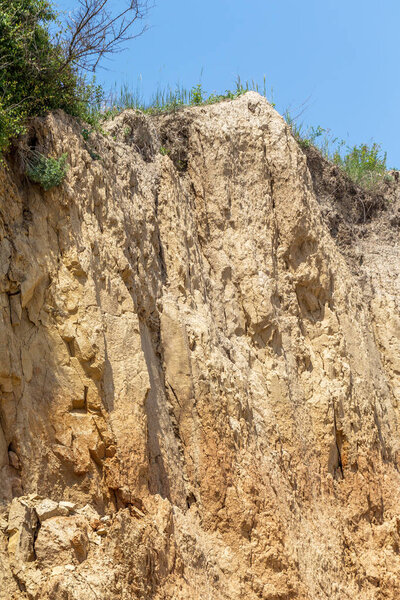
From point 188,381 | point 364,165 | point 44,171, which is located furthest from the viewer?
point 364,165

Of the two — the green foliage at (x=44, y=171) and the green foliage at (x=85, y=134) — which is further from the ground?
the green foliage at (x=85, y=134)

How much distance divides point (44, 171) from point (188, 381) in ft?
9.56

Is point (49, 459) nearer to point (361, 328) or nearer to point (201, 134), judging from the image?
point (201, 134)

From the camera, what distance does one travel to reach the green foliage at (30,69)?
803 centimetres

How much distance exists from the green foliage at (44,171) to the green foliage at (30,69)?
0.32m

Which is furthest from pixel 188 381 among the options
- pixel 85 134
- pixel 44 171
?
pixel 85 134

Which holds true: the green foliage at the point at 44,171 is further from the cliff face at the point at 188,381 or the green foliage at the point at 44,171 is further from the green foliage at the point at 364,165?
the green foliage at the point at 364,165

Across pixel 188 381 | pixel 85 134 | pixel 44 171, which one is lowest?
pixel 188 381

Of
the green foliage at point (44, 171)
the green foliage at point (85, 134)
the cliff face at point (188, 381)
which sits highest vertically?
the green foliage at point (85, 134)

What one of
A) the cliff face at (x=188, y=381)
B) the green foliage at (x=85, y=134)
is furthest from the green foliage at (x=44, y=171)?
the green foliage at (x=85, y=134)

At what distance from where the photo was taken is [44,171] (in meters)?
7.87

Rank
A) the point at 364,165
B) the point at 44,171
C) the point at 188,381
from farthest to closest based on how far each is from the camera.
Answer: the point at 364,165 → the point at 188,381 → the point at 44,171

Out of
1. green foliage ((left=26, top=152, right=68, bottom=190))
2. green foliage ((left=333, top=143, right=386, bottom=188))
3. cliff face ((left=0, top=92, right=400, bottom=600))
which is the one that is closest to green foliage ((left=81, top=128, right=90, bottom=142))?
cliff face ((left=0, top=92, right=400, bottom=600))

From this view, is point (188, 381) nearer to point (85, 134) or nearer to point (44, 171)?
point (44, 171)
